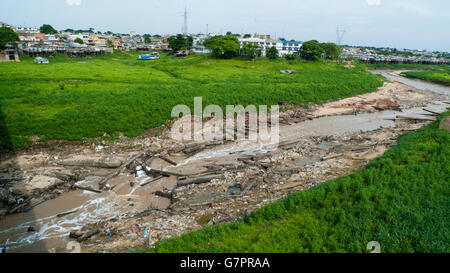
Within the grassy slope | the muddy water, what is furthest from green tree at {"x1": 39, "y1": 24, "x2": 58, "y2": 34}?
the muddy water

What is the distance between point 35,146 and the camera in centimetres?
1983

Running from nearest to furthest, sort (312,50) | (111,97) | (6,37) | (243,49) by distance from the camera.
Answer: (111,97), (6,37), (243,49), (312,50)

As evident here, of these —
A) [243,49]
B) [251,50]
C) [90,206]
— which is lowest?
[90,206]

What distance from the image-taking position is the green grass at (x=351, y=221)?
8794 millimetres

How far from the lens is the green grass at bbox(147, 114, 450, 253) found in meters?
8.79

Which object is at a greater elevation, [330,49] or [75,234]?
[330,49]

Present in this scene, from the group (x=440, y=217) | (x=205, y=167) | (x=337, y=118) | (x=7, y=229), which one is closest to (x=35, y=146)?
(x=7, y=229)

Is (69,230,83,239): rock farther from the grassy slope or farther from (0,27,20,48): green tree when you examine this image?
(0,27,20,48): green tree

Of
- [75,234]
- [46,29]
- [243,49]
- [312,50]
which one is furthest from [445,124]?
[46,29]

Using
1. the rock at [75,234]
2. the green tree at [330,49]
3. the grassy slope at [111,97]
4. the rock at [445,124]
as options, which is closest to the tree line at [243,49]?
the green tree at [330,49]

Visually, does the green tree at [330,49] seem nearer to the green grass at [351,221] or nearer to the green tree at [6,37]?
the green grass at [351,221]

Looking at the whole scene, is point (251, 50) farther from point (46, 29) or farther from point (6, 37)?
point (46, 29)

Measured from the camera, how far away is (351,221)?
32.4ft
